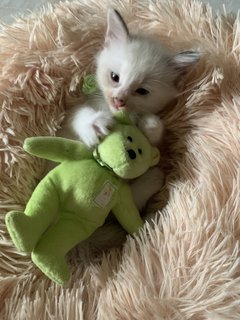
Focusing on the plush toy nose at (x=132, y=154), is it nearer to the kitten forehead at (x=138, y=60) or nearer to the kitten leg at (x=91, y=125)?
the kitten leg at (x=91, y=125)

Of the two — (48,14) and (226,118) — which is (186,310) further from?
(48,14)

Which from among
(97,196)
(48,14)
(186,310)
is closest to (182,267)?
(186,310)

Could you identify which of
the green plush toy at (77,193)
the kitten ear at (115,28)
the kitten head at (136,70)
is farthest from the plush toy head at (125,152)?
the kitten ear at (115,28)

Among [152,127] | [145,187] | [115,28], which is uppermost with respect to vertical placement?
[115,28]


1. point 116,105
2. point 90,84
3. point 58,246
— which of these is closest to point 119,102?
point 116,105

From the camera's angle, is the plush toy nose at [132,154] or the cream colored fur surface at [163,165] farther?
the plush toy nose at [132,154]

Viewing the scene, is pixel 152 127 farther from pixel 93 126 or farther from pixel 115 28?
pixel 115 28

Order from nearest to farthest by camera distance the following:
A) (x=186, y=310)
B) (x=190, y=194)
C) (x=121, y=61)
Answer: (x=186, y=310), (x=190, y=194), (x=121, y=61)
